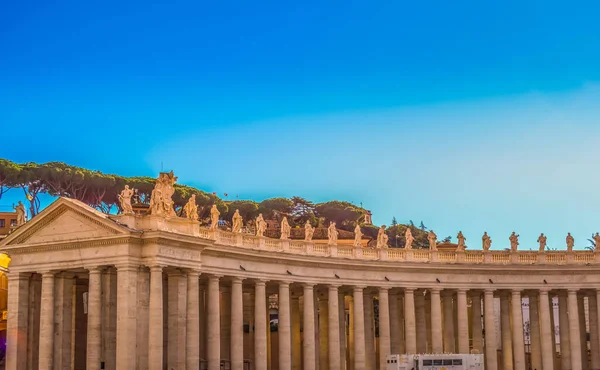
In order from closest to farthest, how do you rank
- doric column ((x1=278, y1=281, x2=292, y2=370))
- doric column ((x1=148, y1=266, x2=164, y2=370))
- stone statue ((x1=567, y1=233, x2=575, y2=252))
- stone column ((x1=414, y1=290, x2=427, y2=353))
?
1. doric column ((x1=148, y1=266, x2=164, y2=370))
2. doric column ((x1=278, y1=281, x2=292, y2=370))
3. stone column ((x1=414, y1=290, x2=427, y2=353))
4. stone statue ((x1=567, y1=233, x2=575, y2=252))

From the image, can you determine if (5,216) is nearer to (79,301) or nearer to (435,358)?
(79,301)

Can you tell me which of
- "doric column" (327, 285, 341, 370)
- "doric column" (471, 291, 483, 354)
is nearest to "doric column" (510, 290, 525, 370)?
"doric column" (471, 291, 483, 354)

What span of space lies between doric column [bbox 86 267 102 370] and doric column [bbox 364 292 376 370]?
→ 36.6 m

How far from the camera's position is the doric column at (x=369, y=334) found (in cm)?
10344

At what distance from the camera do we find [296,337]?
336 feet

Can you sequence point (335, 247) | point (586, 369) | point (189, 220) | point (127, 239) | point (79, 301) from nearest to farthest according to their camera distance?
point (127, 239) → point (189, 220) → point (79, 301) → point (335, 247) → point (586, 369)

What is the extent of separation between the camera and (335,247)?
96.2 metres

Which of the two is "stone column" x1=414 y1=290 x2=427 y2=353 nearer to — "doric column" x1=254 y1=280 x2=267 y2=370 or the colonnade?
the colonnade

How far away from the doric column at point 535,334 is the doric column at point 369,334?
1770 cm

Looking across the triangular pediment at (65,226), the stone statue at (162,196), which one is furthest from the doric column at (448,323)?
the triangular pediment at (65,226)

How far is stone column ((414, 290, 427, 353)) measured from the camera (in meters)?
103

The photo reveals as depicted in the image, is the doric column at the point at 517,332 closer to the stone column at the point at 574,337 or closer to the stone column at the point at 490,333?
the stone column at the point at 490,333

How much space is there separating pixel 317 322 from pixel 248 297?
10.3m

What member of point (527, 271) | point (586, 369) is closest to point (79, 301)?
point (527, 271)
